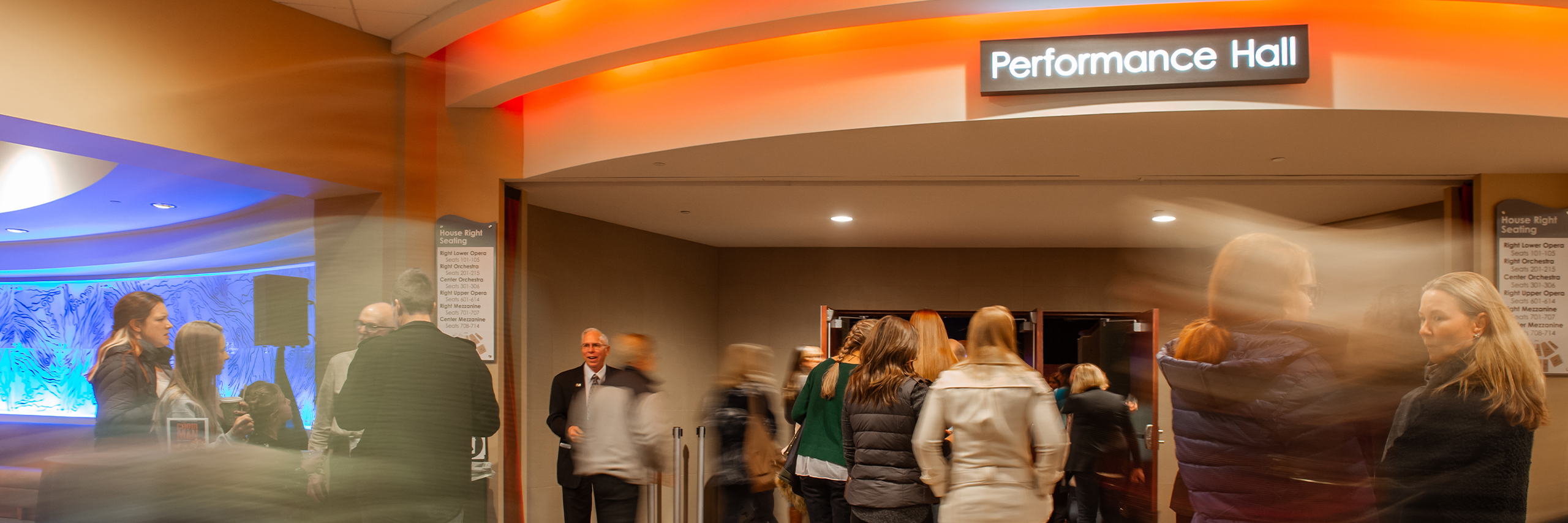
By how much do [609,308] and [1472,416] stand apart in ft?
13.4

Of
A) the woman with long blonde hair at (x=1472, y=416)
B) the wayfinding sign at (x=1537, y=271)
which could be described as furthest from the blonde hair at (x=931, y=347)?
the wayfinding sign at (x=1537, y=271)

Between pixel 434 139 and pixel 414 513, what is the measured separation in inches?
86.1

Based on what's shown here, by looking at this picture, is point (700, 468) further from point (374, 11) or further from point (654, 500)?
point (374, 11)

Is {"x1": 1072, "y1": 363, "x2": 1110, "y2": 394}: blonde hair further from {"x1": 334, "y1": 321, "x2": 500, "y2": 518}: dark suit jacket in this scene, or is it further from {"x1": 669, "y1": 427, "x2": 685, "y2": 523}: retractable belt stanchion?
{"x1": 334, "y1": 321, "x2": 500, "y2": 518}: dark suit jacket

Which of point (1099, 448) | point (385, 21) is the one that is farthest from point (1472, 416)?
point (385, 21)

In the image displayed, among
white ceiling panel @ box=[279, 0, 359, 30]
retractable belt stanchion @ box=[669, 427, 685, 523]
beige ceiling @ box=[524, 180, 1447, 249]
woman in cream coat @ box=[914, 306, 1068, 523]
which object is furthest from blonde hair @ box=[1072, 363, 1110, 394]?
white ceiling panel @ box=[279, 0, 359, 30]

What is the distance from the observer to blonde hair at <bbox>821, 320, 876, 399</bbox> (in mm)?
2664

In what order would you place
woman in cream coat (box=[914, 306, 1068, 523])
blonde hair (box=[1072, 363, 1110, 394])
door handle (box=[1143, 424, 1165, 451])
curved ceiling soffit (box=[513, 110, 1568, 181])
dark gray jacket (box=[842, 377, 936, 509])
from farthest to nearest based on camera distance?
door handle (box=[1143, 424, 1165, 451]) → blonde hair (box=[1072, 363, 1110, 394]) → curved ceiling soffit (box=[513, 110, 1568, 181]) → dark gray jacket (box=[842, 377, 936, 509]) → woman in cream coat (box=[914, 306, 1068, 523])

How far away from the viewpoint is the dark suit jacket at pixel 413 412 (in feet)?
5.07

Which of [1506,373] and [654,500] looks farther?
Result: [654,500]

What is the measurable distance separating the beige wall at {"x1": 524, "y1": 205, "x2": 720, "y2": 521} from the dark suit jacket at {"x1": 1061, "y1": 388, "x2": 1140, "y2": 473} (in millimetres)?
1665

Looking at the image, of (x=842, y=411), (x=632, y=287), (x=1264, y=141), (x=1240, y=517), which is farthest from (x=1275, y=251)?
(x=632, y=287)

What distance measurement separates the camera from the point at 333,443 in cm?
154

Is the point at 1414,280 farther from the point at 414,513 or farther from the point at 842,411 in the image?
the point at 414,513
